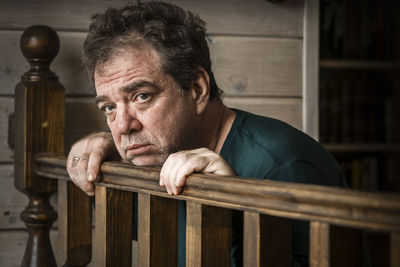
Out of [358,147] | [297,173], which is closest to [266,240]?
[297,173]

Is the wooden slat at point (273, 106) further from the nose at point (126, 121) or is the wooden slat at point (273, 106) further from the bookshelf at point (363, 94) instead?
the bookshelf at point (363, 94)

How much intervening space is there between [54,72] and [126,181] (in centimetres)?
81

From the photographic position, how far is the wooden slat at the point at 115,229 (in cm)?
105

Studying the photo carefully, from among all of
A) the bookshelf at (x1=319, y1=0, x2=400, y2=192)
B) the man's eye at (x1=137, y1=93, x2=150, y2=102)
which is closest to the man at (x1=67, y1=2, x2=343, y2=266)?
the man's eye at (x1=137, y1=93, x2=150, y2=102)

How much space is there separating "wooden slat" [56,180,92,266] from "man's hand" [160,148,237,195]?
476 millimetres

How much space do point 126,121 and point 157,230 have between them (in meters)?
0.39

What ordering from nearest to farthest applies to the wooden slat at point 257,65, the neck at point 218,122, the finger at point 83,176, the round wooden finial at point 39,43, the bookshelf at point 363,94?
the finger at point 83,176 → the neck at point 218,122 → the round wooden finial at point 39,43 → the wooden slat at point 257,65 → the bookshelf at point 363,94

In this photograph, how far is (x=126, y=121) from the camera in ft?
4.09

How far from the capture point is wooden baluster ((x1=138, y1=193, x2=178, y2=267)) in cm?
92

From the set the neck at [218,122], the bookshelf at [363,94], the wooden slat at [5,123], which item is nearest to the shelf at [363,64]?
the bookshelf at [363,94]

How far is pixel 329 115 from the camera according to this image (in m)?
2.71

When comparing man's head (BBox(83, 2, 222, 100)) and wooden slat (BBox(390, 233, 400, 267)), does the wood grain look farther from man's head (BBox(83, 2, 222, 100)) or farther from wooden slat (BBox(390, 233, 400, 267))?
wooden slat (BBox(390, 233, 400, 267))

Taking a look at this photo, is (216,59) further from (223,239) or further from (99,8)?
(223,239)

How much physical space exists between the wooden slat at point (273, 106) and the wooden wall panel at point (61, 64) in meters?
0.49
